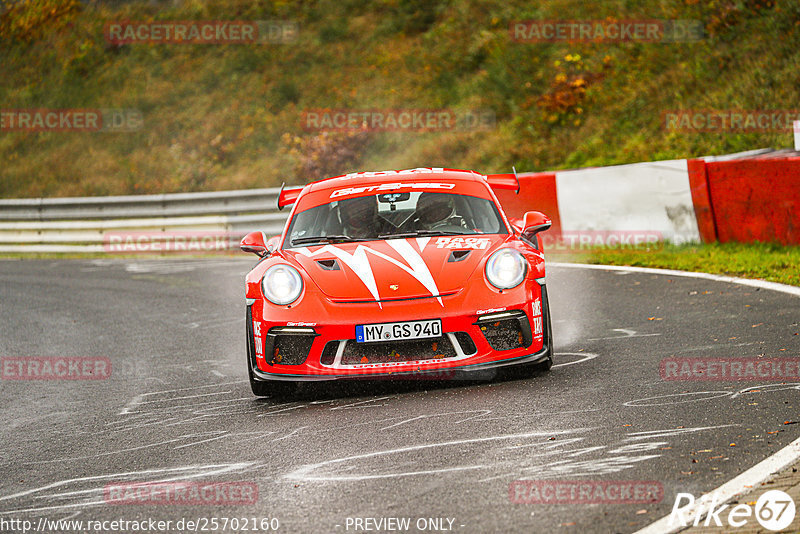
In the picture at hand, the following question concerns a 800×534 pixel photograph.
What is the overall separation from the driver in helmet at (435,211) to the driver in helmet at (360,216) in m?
0.31

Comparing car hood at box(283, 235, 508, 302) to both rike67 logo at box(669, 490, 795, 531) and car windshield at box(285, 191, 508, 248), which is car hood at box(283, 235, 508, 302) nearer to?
car windshield at box(285, 191, 508, 248)

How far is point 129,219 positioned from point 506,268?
14375 mm

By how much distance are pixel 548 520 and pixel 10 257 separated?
1814cm

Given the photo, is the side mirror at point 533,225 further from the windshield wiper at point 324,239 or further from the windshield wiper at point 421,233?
the windshield wiper at point 324,239

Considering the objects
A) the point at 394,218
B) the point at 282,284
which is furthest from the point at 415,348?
the point at 394,218

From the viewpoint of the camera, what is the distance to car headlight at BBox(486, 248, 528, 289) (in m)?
6.20

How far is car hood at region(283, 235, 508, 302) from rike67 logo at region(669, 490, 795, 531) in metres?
2.52

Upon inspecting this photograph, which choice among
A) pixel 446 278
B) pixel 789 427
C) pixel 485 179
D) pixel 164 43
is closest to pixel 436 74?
pixel 164 43

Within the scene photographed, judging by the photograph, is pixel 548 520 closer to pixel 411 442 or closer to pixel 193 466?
pixel 411 442

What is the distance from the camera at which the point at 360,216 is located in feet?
23.8

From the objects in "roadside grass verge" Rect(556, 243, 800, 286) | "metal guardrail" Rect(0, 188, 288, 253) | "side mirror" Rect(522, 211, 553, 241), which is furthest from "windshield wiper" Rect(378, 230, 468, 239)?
"metal guardrail" Rect(0, 188, 288, 253)

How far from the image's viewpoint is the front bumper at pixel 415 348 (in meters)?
5.95

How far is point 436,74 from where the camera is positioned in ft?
84.0

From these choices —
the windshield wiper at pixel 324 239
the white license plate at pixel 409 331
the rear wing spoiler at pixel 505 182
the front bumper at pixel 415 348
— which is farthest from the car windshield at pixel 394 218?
the white license plate at pixel 409 331
